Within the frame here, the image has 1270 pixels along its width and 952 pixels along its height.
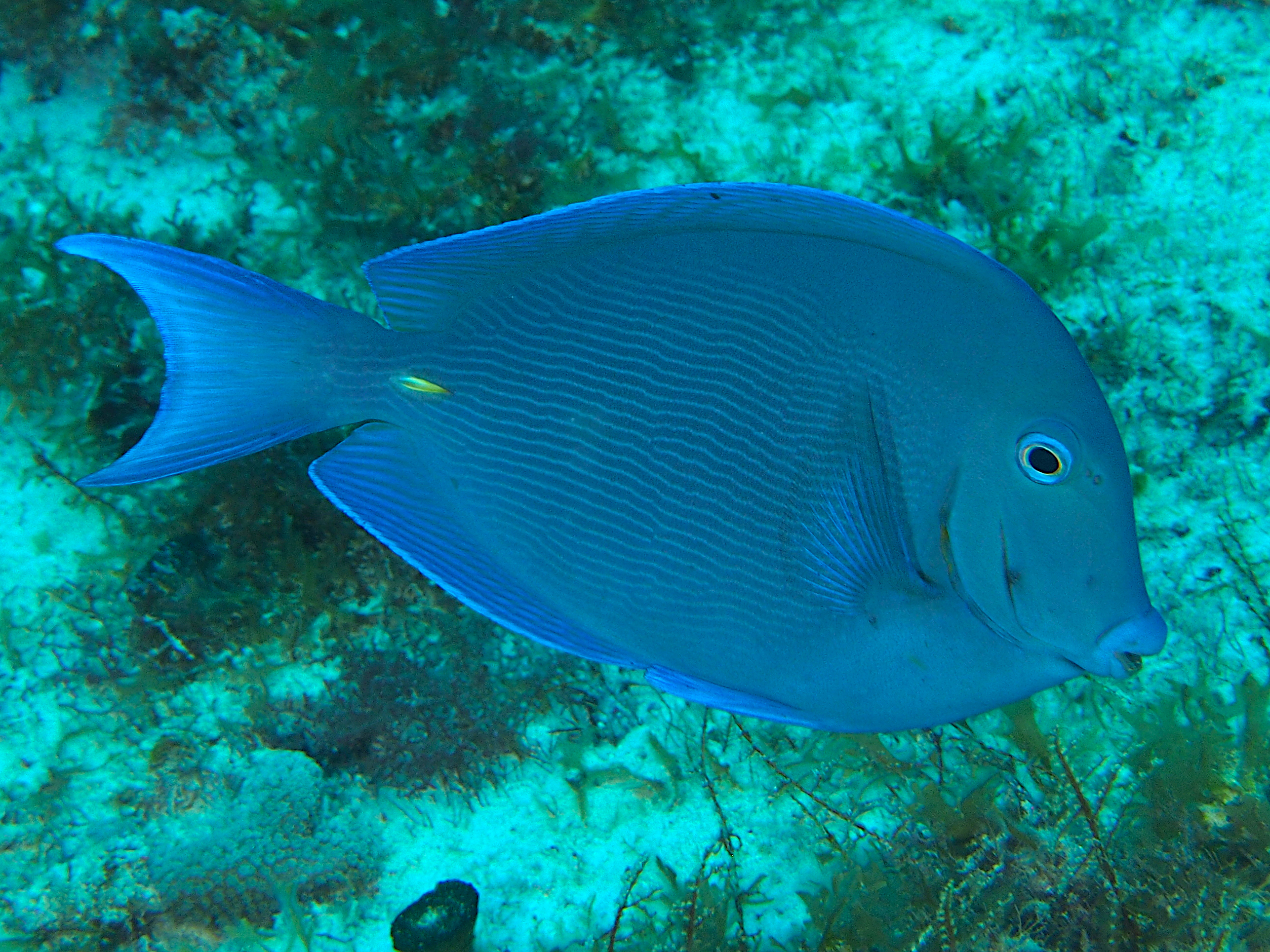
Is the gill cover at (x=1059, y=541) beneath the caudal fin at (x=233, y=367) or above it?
above

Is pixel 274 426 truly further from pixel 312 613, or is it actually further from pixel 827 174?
pixel 827 174

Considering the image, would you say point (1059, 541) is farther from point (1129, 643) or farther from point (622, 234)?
point (622, 234)

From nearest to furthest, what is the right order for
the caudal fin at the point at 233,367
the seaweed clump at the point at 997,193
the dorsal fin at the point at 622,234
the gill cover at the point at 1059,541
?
the gill cover at the point at 1059,541, the dorsal fin at the point at 622,234, the caudal fin at the point at 233,367, the seaweed clump at the point at 997,193

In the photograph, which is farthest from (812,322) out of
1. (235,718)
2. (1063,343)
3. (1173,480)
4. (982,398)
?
(235,718)

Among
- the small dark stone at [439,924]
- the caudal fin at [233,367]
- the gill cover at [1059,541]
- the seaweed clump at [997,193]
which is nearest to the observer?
the gill cover at [1059,541]

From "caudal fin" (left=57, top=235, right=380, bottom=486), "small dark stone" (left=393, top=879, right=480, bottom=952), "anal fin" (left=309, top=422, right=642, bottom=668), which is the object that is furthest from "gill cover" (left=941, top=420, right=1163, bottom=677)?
"small dark stone" (left=393, top=879, right=480, bottom=952)

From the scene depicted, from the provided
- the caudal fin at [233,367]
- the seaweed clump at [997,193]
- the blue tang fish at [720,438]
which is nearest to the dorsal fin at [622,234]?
the blue tang fish at [720,438]

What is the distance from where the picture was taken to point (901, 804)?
221 cm

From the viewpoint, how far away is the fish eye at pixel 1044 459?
1186 millimetres

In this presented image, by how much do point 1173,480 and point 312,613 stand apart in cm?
308

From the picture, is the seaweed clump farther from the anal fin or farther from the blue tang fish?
the anal fin

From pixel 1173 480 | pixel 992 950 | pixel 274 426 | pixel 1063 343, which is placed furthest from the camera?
pixel 1173 480

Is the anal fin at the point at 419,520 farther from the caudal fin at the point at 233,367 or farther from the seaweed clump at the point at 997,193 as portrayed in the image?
the seaweed clump at the point at 997,193

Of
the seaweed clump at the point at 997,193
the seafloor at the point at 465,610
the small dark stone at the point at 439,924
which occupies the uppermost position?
the seaweed clump at the point at 997,193
